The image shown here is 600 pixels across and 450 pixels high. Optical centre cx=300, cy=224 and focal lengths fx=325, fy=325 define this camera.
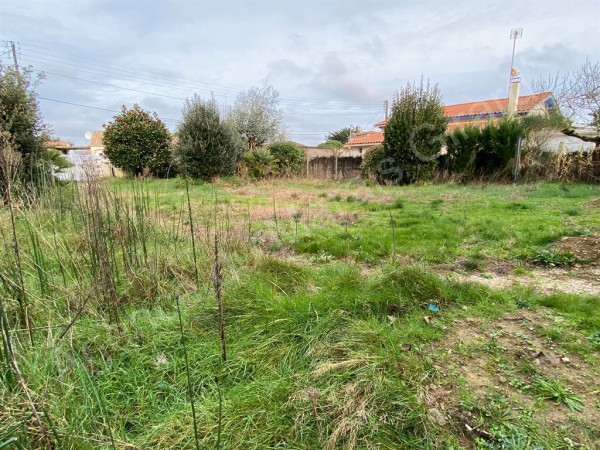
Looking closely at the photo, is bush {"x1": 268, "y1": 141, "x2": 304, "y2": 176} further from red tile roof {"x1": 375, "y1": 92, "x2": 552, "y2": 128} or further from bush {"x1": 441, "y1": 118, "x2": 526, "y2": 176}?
red tile roof {"x1": 375, "y1": 92, "x2": 552, "y2": 128}

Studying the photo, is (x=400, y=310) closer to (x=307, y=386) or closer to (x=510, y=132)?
(x=307, y=386)

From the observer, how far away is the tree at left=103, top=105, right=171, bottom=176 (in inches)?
480

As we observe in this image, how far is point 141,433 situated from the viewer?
4.24ft

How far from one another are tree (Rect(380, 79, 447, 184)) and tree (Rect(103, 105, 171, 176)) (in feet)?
26.8

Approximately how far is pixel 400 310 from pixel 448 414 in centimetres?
77

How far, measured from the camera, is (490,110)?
20.1 meters

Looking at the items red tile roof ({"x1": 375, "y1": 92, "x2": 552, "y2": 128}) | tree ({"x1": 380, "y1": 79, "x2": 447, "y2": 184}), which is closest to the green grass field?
tree ({"x1": 380, "y1": 79, "x2": 447, "y2": 184})

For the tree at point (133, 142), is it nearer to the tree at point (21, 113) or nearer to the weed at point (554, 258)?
the tree at point (21, 113)

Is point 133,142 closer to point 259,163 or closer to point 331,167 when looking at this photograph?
point 259,163

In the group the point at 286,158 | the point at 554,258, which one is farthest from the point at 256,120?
the point at 554,258

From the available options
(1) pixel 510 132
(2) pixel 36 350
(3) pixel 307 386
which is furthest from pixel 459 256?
(1) pixel 510 132

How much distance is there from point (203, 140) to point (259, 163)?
2128mm

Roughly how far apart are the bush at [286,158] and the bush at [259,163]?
76 centimetres

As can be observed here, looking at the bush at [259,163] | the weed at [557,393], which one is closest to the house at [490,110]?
the bush at [259,163]
